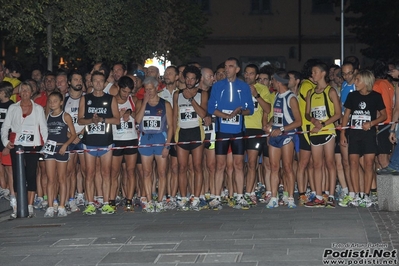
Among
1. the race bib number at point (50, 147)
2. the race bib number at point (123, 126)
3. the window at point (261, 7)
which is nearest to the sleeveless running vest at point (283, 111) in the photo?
the race bib number at point (123, 126)

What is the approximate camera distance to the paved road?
985 centimetres

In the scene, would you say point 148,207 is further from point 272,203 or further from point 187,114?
point 272,203

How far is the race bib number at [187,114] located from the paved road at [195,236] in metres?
1.43

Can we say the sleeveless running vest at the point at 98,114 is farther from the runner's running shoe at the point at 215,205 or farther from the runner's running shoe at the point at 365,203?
the runner's running shoe at the point at 365,203

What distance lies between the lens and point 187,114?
14.4 meters

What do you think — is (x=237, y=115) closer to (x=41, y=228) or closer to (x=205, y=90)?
(x=205, y=90)

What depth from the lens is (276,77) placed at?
14.3 meters

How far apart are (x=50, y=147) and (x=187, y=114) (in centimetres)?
211

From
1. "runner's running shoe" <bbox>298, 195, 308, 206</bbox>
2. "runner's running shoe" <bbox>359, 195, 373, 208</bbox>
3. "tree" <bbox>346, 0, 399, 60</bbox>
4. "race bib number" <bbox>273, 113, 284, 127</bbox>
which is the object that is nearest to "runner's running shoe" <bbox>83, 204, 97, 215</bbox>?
"race bib number" <bbox>273, 113, 284, 127</bbox>

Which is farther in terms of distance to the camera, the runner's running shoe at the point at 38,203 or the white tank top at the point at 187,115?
the runner's running shoe at the point at 38,203

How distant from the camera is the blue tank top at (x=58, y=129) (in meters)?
14.0

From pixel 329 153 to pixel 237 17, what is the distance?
3807 centimetres

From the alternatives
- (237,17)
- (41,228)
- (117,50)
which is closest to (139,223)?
(41,228)

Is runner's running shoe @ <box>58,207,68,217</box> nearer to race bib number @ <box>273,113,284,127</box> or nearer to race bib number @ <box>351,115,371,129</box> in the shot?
race bib number @ <box>273,113,284,127</box>
